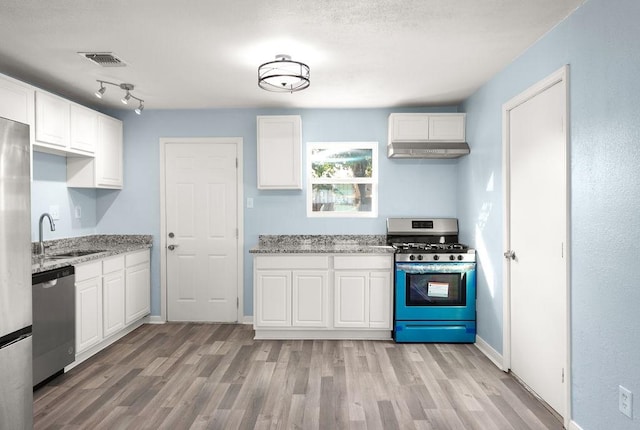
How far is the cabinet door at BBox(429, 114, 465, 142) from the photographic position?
4227mm

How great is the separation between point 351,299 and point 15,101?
10.8 feet

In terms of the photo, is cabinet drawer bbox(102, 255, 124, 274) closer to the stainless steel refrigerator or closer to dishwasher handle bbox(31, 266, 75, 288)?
dishwasher handle bbox(31, 266, 75, 288)

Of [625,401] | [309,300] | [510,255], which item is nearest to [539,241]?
[510,255]

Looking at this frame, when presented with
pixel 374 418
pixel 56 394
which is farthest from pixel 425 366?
pixel 56 394

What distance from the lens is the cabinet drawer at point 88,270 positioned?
3289 mm

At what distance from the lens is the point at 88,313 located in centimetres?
343

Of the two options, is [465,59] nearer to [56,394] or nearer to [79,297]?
[79,297]

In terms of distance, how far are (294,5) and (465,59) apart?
1.54 meters

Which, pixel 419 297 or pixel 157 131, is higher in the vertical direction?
pixel 157 131

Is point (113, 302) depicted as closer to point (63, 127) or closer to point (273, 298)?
point (273, 298)

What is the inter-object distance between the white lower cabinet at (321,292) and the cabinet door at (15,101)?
2.26 m

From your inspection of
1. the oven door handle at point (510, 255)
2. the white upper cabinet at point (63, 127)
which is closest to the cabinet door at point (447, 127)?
the oven door handle at point (510, 255)

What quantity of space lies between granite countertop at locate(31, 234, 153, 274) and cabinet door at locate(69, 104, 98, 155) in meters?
0.96

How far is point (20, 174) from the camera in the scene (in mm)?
2010
